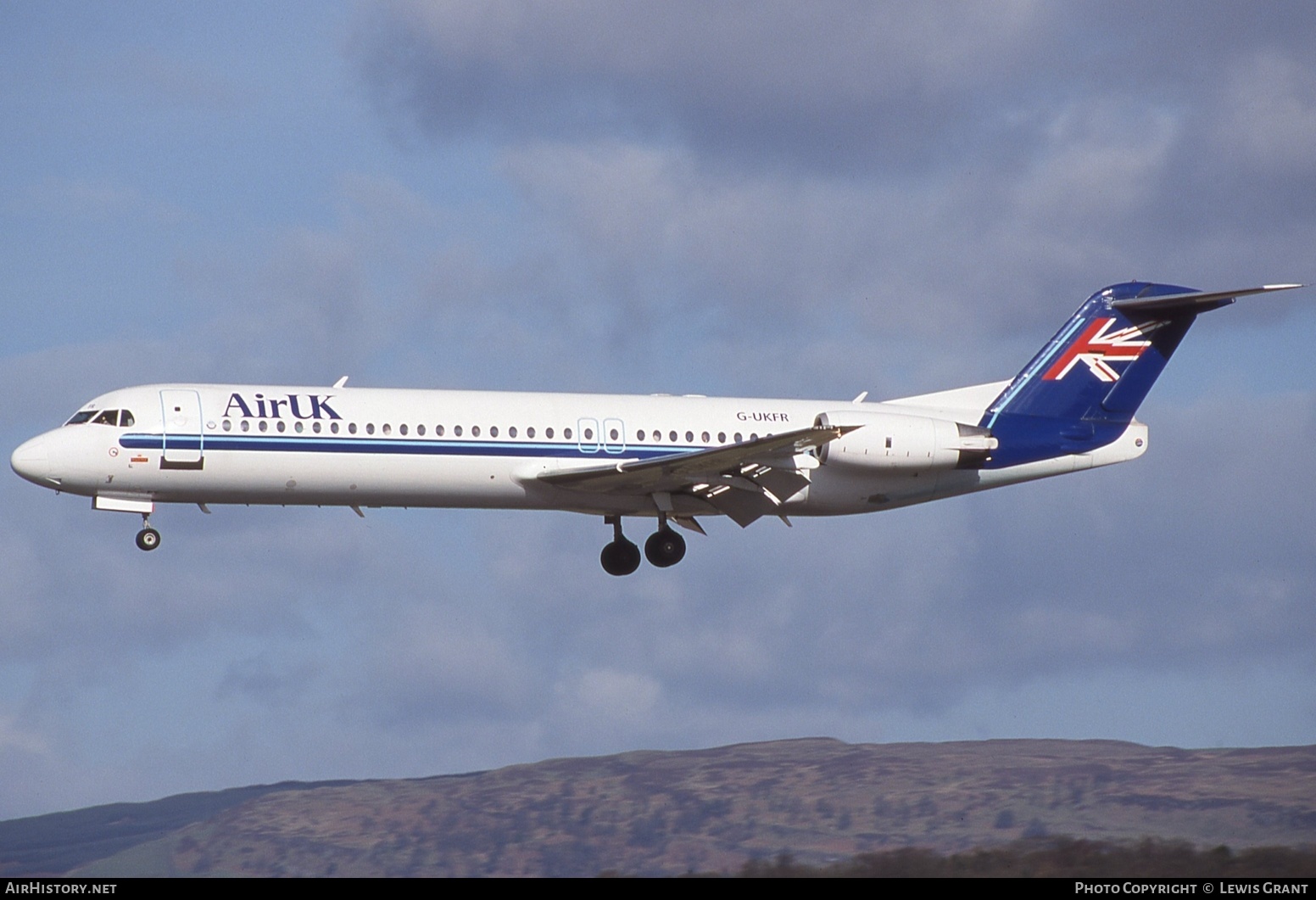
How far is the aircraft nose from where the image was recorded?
3488cm

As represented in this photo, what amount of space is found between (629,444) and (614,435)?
1.22 feet

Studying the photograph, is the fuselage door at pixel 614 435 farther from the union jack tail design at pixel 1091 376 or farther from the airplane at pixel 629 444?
the union jack tail design at pixel 1091 376

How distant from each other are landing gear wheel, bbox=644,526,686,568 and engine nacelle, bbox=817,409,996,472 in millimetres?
3921

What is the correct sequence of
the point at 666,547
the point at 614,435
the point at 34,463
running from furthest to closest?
1. the point at 666,547
2. the point at 614,435
3. the point at 34,463

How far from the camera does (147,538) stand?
35969mm

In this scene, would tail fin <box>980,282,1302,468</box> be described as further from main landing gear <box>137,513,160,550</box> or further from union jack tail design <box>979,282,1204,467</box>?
main landing gear <box>137,513,160,550</box>

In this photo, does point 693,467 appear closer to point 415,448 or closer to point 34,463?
point 415,448

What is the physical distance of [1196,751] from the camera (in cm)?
3797

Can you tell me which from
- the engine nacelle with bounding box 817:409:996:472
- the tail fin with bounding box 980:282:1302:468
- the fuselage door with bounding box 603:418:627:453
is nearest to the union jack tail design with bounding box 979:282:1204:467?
the tail fin with bounding box 980:282:1302:468

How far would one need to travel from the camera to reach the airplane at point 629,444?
35.2m

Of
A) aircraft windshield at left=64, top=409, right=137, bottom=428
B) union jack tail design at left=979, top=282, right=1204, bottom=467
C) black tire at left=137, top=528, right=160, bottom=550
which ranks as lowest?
black tire at left=137, top=528, right=160, bottom=550

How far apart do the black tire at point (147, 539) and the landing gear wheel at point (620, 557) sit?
10.0 metres

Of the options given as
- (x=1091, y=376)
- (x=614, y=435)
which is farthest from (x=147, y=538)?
(x=1091, y=376)

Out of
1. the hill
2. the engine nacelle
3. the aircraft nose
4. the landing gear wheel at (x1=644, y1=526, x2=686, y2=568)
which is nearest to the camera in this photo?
the hill
